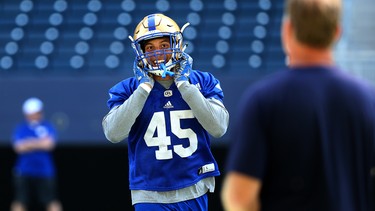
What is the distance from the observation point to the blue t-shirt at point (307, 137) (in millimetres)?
2902

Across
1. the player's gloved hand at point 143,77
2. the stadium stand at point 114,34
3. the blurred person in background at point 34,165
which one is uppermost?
the stadium stand at point 114,34

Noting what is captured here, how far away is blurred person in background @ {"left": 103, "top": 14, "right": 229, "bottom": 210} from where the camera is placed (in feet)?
16.9

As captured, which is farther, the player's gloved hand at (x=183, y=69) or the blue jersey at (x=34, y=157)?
the blue jersey at (x=34, y=157)

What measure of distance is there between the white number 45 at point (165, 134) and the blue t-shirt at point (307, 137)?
7.25ft

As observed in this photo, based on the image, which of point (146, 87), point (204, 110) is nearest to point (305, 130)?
point (204, 110)

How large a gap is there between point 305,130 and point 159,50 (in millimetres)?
2372

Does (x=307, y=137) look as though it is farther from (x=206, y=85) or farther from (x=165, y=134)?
(x=206, y=85)

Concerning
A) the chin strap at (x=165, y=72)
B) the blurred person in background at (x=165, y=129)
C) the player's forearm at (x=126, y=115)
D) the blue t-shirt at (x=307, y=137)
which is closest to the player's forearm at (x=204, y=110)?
the blurred person in background at (x=165, y=129)

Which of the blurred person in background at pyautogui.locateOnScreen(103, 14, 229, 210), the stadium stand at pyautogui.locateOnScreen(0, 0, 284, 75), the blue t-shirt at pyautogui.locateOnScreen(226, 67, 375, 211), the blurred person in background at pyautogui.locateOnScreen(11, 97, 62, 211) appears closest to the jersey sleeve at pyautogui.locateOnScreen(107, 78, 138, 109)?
the blurred person in background at pyautogui.locateOnScreen(103, 14, 229, 210)

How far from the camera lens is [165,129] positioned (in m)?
5.19

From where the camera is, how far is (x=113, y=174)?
478 inches

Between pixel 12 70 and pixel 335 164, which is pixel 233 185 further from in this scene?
pixel 12 70

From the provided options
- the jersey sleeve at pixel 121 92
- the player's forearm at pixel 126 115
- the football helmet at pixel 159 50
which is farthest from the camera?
the jersey sleeve at pixel 121 92

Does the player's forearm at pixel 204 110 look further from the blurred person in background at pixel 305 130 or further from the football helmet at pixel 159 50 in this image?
the blurred person in background at pixel 305 130
